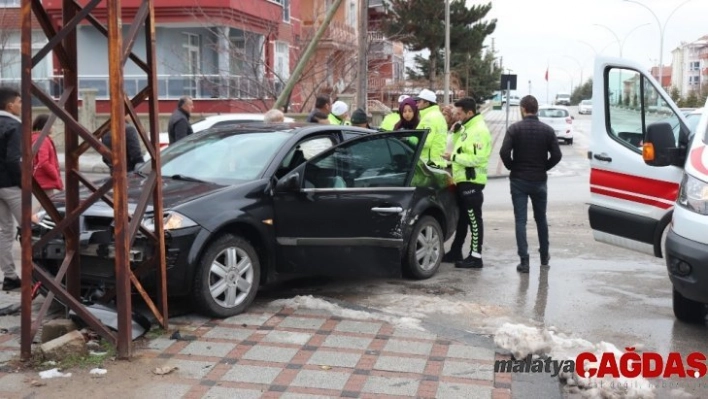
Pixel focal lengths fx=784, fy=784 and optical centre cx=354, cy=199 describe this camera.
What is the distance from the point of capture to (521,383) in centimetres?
460

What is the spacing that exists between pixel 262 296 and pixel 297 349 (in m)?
1.73

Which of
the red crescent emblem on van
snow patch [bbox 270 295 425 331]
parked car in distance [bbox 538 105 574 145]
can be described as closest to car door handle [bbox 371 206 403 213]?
snow patch [bbox 270 295 425 331]

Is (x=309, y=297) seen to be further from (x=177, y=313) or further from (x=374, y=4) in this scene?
(x=374, y=4)

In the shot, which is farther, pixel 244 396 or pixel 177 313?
pixel 177 313

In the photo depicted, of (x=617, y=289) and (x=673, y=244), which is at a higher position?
(x=673, y=244)

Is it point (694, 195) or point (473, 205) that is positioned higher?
point (694, 195)

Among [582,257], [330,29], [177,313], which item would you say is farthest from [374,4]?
[177,313]

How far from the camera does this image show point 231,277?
19.3ft

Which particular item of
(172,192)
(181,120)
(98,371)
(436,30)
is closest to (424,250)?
(172,192)

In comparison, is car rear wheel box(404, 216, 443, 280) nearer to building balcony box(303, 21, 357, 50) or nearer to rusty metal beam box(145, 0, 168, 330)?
rusty metal beam box(145, 0, 168, 330)

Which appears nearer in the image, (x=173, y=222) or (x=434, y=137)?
(x=173, y=222)

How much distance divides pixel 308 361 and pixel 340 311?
116cm

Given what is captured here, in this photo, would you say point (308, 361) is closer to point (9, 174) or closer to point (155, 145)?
point (155, 145)

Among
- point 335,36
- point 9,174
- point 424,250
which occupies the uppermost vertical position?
point 335,36
